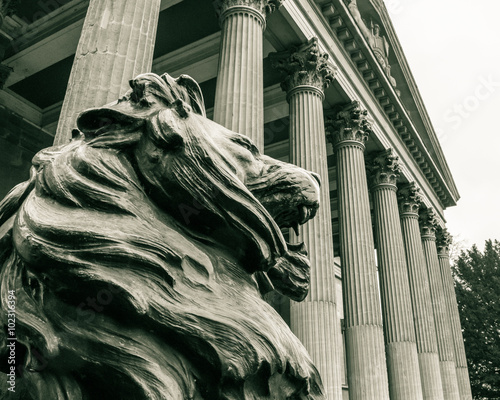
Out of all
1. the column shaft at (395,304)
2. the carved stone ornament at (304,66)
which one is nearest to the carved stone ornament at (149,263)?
the carved stone ornament at (304,66)

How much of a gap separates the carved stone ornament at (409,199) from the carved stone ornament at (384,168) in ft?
7.69

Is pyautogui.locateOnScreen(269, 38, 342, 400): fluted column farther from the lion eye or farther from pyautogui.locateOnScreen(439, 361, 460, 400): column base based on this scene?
pyautogui.locateOnScreen(439, 361, 460, 400): column base

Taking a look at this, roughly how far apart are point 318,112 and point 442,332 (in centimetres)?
1157

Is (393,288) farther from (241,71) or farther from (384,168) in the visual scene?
(241,71)

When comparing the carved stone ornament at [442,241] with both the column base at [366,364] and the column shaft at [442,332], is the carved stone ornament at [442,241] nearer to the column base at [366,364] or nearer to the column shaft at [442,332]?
the column shaft at [442,332]

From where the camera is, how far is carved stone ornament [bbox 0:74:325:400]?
132 cm

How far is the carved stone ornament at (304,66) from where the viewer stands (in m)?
10.9

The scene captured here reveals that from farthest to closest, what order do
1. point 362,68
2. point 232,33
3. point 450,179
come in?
1. point 450,179
2. point 362,68
3. point 232,33

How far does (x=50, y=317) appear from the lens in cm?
135

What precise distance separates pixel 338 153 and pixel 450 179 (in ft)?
43.9

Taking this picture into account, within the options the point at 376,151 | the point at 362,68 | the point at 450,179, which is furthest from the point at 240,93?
the point at 450,179

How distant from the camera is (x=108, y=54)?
534 centimetres

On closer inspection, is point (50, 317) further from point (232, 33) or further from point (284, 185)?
point (232, 33)

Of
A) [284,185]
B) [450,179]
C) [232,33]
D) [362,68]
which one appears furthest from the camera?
[450,179]
